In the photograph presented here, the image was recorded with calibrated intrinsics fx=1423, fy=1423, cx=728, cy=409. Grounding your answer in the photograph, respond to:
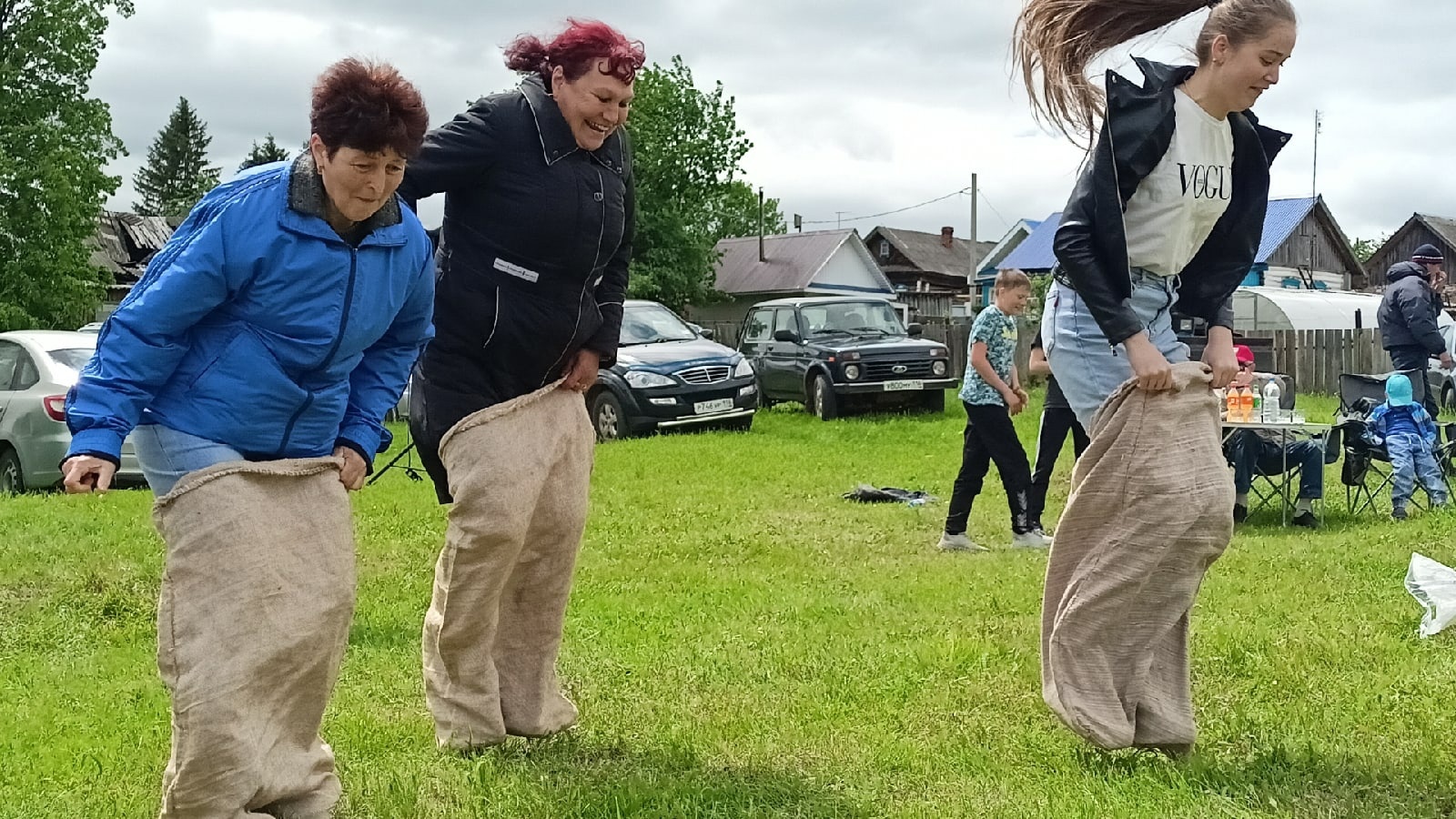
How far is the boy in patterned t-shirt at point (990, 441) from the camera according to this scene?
8.94 m

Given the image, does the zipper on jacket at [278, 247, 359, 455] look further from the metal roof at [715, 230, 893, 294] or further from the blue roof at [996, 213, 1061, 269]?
the metal roof at [715, 230, 893, 294]

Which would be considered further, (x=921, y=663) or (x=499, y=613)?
(x=921, y=663)

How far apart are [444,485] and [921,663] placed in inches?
78.3

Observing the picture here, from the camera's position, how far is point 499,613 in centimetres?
412

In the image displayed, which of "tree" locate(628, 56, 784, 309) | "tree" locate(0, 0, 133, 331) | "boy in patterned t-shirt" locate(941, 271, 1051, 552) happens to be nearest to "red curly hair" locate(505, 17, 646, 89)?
"boy in patterned t-shirt" locate(941, 271, 1051, 552)

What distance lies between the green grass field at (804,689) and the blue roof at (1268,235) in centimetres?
4083

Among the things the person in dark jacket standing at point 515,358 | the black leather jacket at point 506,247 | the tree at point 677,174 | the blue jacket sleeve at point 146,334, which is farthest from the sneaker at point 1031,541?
the tree at point 677,174

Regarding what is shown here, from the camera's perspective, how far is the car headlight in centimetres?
1791

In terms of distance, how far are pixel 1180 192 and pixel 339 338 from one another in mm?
2191

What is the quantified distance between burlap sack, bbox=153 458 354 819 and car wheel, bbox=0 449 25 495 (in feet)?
35.2

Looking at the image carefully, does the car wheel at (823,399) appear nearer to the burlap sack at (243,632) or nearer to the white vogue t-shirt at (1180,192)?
the white vogue t-shirt at (1180,192)

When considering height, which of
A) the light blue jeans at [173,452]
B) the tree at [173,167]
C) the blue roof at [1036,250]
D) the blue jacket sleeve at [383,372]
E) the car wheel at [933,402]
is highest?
the tree at [173,167]

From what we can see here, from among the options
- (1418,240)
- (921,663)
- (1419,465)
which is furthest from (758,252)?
(921,663)

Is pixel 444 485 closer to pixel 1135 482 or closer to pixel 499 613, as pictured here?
pixel 499 613
